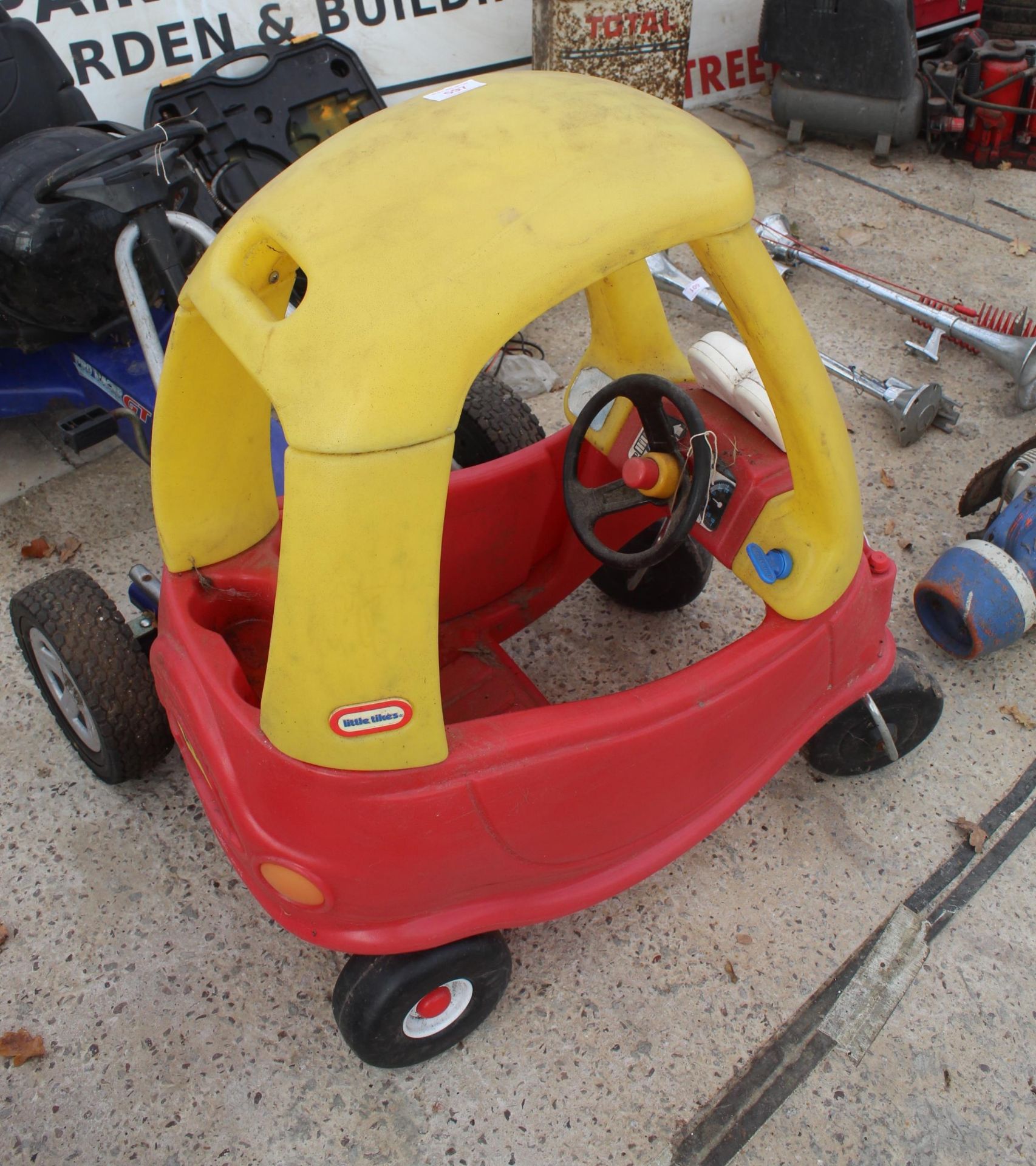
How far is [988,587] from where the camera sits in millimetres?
2293

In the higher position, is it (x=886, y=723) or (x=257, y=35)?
(x=257, y=35)

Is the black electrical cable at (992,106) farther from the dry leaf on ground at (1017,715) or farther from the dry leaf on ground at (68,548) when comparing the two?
the dry leaf on ground at (68,548)

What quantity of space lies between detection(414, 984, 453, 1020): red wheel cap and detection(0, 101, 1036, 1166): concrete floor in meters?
0.15

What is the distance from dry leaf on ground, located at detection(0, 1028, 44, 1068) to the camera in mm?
1767

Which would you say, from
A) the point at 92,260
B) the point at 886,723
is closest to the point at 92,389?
the point at 92,260

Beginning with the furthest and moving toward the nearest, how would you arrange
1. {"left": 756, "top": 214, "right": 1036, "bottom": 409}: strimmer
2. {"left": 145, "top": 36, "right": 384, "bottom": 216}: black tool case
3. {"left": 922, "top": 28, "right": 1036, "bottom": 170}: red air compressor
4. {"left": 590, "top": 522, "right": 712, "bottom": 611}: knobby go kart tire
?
1. {"left": 922, "top": 28, "right": 1036, "bottom": 170}: red air compressor
2. {"left": 145, "top": 36, "right": 384, "bottom": 216}: black tool case
3. {"left": 756, "top": 214, "right": 1036, "bottom": 409}: strimmer
4. {"left": 590, "top": 522, "right": 712, "bottom": 611}: knobby go kart tire

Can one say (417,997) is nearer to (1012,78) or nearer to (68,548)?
Result: (68,548)

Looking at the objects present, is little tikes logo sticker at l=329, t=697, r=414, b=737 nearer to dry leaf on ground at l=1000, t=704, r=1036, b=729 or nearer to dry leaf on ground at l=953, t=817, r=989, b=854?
dry leaf on ground at l=953, t=817, r=989, b=854

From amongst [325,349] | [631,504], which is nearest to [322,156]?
[325,349]

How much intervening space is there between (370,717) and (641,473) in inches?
26.1

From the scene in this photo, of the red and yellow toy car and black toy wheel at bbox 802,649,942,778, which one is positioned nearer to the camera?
the red and yellow toy car

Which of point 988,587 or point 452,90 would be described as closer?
point 452,90

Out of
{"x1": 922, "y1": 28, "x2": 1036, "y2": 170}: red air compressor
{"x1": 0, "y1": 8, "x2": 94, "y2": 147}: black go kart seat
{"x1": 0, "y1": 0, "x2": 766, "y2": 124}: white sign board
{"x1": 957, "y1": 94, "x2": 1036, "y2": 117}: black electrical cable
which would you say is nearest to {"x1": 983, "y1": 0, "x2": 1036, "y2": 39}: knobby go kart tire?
{"x1": 922, "y1": 28, "x2": 1036, "y2": 170}: red air compressor

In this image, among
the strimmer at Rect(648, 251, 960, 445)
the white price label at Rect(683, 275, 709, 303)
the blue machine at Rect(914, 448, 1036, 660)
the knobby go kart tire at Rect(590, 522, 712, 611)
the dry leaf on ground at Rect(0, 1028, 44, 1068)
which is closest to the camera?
the dry leaf on ground at Rect(0, 1028, 44, 1068)
